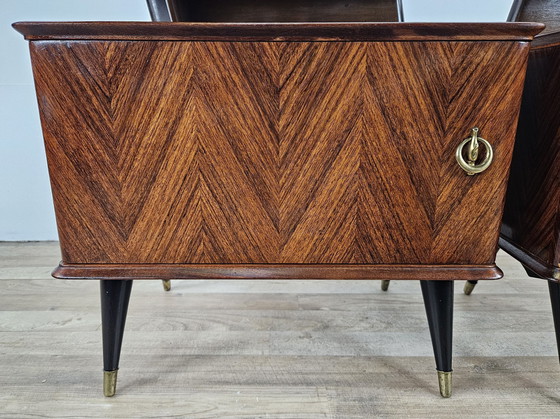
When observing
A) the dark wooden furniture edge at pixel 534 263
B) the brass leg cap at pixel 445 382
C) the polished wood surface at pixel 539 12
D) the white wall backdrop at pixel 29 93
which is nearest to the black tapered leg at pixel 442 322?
the brass leg cap at pixel 445 382

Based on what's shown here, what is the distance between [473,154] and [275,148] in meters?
0.28

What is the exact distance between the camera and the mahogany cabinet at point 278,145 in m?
0.68

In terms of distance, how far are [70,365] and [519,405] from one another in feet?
2.67

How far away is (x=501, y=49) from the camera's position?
2.22 ft

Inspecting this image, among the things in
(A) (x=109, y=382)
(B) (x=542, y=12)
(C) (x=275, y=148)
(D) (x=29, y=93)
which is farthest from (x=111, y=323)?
(D) (x=29, y=93)

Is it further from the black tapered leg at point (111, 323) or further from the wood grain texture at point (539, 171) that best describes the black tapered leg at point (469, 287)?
the black tapered leg at point (111, 323)

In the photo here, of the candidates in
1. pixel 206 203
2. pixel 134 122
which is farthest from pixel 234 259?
pixel 134 122

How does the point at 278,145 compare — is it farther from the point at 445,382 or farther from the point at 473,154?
the point at 445,382

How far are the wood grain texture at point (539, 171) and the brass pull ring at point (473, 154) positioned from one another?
0.15 metres

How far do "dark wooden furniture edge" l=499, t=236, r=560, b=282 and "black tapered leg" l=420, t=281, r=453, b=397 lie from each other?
0.15 metres

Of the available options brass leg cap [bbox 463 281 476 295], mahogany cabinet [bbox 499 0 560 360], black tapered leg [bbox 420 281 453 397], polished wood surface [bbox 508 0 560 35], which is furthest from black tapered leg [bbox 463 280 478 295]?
polished wood surface [bbox 508 0 560 35]

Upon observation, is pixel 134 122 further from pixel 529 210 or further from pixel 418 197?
pixel 529 210

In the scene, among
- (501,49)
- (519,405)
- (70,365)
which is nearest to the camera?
(501,49)

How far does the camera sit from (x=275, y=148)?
720 millimetres
